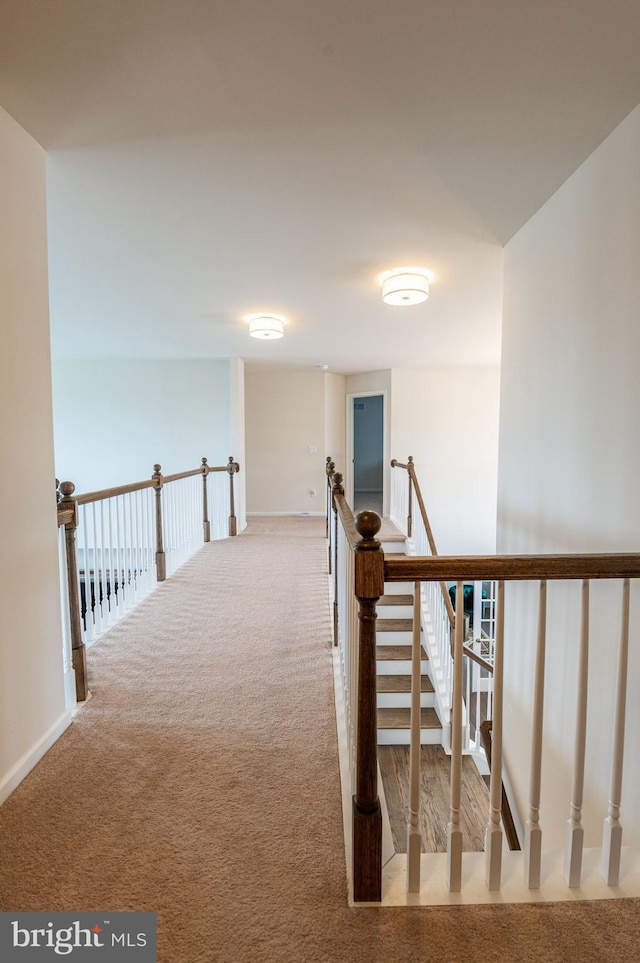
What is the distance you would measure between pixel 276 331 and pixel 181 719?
3.34 metres

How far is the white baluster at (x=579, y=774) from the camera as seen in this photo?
3.87ft

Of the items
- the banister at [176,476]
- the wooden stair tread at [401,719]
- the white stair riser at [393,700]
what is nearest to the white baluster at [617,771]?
the wooden stair tread at [401,719]

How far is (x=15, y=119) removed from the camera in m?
1.64

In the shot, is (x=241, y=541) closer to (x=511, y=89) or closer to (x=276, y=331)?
→ (x=276, y=331)

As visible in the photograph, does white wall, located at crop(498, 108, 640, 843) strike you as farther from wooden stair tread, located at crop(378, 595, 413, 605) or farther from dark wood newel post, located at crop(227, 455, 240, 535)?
dark wood newel post, located at crop(227, 455, 240, 535)

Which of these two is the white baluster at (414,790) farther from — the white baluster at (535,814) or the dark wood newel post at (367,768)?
the white baluster at (535,814)

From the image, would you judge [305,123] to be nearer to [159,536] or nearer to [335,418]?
[159,536]

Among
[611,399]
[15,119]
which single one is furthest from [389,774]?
[15,119]

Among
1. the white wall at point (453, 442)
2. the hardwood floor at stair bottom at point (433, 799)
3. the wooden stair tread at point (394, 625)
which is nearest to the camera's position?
the hardwood floor at stair bottom at point (433, 799)

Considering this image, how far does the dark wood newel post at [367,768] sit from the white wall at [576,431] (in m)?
0.96

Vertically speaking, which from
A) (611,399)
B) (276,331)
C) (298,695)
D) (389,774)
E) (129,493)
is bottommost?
(389,774)

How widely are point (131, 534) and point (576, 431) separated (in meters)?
3.15

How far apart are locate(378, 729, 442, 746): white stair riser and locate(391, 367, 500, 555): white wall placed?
3.63 m

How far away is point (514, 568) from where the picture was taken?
114 centimetres
